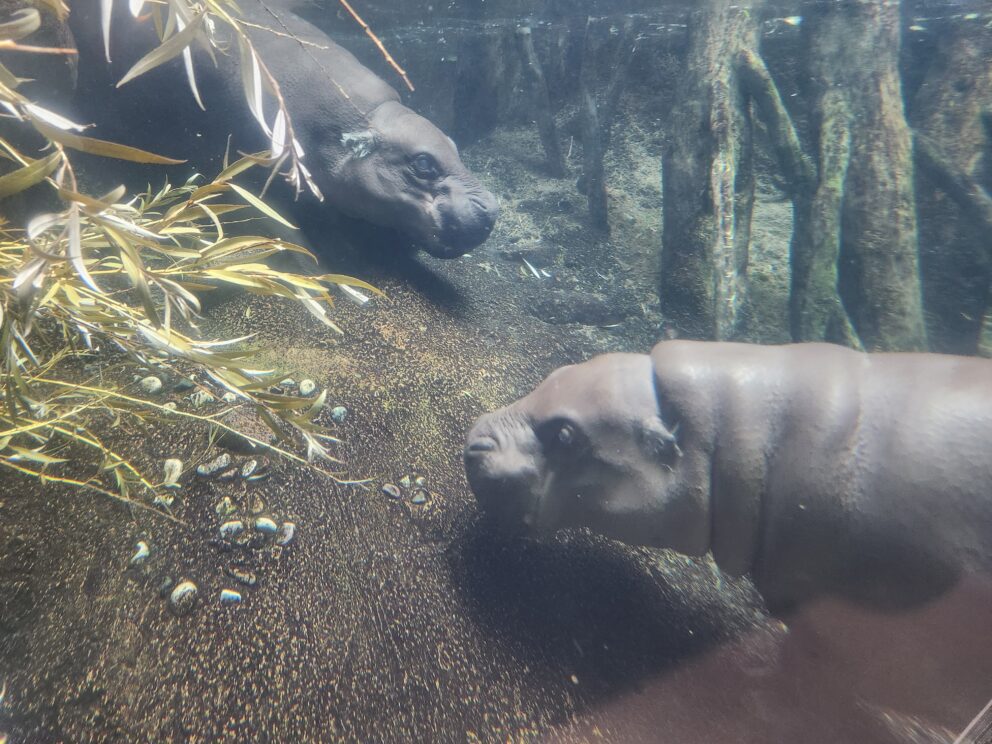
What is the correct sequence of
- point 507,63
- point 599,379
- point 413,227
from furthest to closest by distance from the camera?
point 507,63 < point 413,227 < point 599,379

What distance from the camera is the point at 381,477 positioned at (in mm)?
2570

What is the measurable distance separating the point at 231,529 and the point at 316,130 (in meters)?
3.19

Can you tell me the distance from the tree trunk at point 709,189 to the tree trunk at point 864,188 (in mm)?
736

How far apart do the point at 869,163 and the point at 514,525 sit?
531 centimetres

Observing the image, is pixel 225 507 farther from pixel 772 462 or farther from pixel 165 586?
pixel 772 462

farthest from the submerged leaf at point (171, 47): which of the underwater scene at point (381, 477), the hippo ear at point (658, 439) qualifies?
the hippo ear at point (658, 439)

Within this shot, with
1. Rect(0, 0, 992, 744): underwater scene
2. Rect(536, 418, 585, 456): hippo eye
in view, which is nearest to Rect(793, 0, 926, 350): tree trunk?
Rect(0, 0, 992, 744): underwater scene

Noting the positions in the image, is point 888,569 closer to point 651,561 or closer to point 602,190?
point 651,561

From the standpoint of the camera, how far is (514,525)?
7.93 ft

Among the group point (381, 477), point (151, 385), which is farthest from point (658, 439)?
point (151, 385)

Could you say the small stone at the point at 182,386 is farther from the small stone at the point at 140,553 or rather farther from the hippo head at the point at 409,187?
the hippo head at the point at 409,187

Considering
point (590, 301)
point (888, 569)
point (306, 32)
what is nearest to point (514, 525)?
point (888, 569)

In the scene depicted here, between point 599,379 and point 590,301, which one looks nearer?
point 599,379

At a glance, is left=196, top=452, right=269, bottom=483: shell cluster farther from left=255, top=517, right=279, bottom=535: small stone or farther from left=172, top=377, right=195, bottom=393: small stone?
left=172, top=377, right=195, bottom=393: small stone
